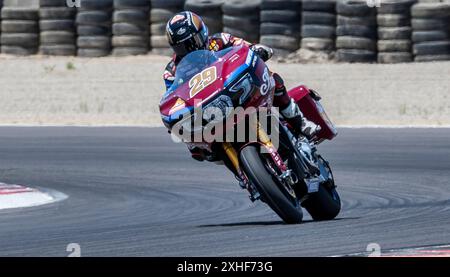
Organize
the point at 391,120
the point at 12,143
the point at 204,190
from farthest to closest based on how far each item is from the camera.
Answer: the point at 391,120 → the point at 12,143 → the point at 204,190

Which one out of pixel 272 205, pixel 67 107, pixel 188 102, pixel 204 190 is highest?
pixel 188 102

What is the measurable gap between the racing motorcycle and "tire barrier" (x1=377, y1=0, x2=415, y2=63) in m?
11.4

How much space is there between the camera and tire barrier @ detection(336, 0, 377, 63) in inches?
751

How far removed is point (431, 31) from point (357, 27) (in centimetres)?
113

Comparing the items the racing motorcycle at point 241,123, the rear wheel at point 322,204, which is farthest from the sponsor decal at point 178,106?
the rear wheel at point 322,204

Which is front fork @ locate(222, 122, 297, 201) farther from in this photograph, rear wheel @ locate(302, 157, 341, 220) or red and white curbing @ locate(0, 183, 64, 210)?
red and white curbing @ locate(0, 183, 64, 210)

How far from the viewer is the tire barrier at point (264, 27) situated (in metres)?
19.0

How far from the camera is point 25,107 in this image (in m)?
19.0

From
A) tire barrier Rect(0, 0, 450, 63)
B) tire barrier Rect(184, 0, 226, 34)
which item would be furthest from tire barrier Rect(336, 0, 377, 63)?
tire barrier Rect(184, 0, 226, 34)

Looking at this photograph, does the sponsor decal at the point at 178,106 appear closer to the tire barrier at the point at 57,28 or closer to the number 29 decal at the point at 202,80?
the number 29 decal at the point at 202,80

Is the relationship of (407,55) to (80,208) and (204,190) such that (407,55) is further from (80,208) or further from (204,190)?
(80,208)

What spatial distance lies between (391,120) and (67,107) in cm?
528

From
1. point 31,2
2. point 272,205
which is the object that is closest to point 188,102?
point 272,205

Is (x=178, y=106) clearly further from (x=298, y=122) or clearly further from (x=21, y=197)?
(x=21, y=197)
